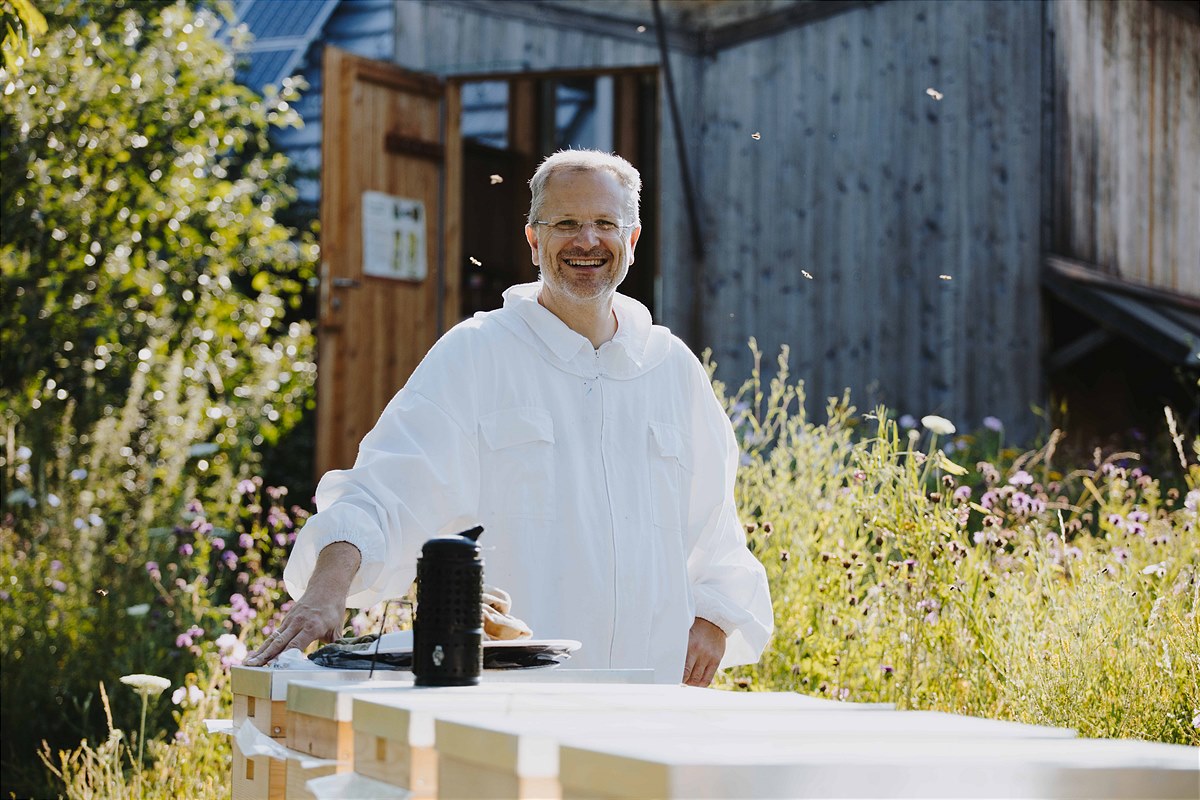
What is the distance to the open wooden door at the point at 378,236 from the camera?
8938 mm

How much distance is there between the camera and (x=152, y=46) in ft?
31.1

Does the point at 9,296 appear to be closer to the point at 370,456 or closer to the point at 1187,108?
the point at 370,456

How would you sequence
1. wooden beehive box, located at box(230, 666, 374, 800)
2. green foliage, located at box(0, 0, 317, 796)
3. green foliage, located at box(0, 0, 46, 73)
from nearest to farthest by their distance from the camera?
wooden beehive box, located at box(230, 666, 374, 800) < green foliage, located at box(0, 0, 46, 73) < green foliage, located at box(0, 0, 317, 796)

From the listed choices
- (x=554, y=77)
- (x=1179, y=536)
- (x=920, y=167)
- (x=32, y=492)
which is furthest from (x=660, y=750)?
(x=554, y=77)

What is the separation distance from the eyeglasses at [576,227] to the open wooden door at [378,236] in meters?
5.56

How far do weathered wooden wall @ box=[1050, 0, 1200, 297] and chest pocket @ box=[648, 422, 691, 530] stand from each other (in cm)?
533

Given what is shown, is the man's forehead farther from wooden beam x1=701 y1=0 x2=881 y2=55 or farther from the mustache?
wooden beam x1=701 y1=0 x2=881 y2=55

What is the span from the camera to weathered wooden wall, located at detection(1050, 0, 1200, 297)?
838 cm

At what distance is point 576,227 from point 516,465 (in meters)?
0.50

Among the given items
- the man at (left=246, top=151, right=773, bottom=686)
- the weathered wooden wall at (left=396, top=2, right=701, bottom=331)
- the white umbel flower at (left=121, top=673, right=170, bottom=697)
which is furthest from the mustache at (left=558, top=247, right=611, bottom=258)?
the weathered wooden wall at (left=396, top=2, right=701, bottom=331)

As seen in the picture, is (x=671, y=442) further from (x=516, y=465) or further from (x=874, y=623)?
(x=874, y=623)

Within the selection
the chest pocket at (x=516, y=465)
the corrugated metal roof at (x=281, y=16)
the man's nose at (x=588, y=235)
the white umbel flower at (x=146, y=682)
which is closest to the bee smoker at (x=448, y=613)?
the chest pocket at (x=516, y=465)

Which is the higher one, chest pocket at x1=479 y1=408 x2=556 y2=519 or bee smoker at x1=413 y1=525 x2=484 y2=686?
chest pocket at x1=479 y1=408 x2=556 y2=519

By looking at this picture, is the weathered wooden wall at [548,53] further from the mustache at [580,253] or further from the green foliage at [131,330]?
the mustache at [580,253]
